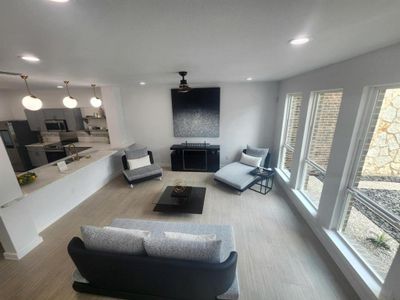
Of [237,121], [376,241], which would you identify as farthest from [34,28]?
[237,121]

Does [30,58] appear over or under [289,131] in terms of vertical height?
over

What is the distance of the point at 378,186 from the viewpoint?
6.06 ft

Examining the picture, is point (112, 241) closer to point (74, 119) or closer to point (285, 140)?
point (285, 140)

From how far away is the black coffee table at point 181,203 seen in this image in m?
2.98

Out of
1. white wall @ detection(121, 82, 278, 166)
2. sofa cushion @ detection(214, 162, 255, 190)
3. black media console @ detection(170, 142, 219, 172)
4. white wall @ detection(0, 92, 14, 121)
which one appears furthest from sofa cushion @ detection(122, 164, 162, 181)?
white wall @ detection(0, 92, 14, 121)

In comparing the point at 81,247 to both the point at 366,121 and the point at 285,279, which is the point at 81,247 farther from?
the point at 366,121

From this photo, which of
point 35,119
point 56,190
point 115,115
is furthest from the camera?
point 35,119

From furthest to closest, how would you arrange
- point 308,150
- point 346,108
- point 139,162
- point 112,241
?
point 139,162, point 308,150, point 346,108, point 112,241

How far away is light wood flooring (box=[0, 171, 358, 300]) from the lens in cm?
187

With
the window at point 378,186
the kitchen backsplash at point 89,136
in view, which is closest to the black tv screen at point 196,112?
the kitchen backsplash at point 89,136

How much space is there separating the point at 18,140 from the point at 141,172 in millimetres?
4177

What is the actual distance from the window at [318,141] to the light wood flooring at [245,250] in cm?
58

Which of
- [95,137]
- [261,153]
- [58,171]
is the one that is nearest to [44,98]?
[95,137]

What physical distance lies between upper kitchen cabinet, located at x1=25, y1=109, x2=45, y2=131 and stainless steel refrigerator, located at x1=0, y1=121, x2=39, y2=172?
0.12 metres
